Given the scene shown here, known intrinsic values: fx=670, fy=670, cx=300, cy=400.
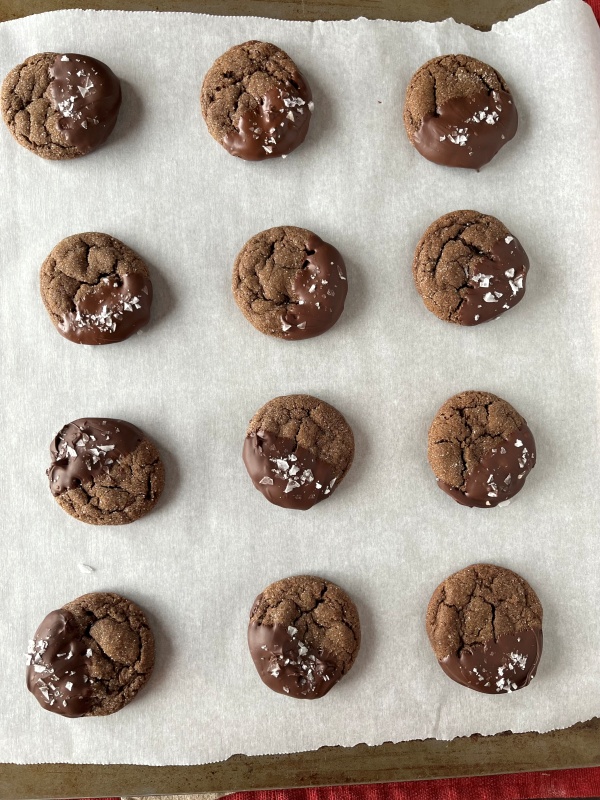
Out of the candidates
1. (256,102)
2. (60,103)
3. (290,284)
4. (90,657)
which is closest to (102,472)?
(90,657)

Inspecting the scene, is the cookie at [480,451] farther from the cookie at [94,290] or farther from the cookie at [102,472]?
the cookie at [94,290]

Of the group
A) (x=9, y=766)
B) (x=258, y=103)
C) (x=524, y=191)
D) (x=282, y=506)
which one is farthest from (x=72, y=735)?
(x=524, y=191)

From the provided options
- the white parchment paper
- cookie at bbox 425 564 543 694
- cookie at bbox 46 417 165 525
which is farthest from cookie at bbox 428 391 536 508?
cookie at bbox 46 417 165 525

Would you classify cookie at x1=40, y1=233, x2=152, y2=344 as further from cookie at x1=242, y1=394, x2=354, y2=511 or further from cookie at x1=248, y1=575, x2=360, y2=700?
cookie at x1=248, y1=575, x2=360, y2=700

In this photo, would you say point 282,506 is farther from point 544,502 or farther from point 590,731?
point 590,731

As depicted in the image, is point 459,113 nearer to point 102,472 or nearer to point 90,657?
point 102,472

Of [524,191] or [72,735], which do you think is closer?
[72,735]
